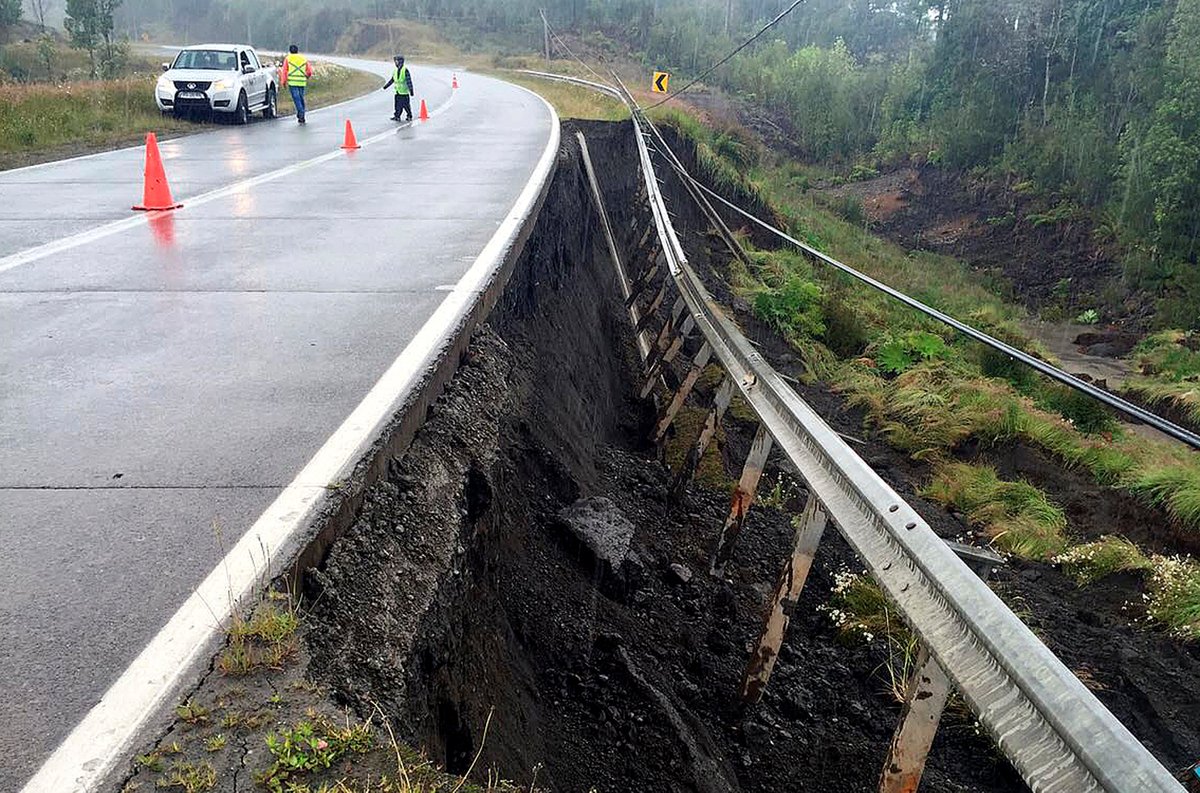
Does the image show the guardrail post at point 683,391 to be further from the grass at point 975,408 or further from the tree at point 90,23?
the tree at point 90,23

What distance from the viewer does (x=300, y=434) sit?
173 inches

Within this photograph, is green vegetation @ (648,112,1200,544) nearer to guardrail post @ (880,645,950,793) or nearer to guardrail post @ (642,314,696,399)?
guardrail post @ (642,314,696,399)

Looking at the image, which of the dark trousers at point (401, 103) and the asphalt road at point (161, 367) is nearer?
the asphalt road at point (161, 367)

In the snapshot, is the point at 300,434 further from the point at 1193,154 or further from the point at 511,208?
the point at 1193,154

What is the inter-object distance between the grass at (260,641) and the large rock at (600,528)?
2479mm

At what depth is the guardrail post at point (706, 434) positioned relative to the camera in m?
6.52

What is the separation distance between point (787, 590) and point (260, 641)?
2.36 m

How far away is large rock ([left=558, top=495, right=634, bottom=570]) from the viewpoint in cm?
523

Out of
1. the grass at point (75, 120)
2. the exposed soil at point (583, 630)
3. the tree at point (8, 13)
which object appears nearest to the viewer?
the exposed soil at point (583, 630)

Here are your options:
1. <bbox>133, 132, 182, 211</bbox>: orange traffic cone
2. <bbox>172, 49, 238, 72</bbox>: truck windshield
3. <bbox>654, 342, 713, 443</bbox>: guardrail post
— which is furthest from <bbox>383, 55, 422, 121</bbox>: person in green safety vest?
<bbox>654, 342, 713, 443</bbox>: guardrail post

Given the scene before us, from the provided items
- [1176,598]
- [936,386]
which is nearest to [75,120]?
[936,386]

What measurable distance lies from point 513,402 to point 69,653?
3.32 m

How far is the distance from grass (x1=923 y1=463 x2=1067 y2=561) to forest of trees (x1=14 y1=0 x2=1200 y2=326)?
67.9 feet

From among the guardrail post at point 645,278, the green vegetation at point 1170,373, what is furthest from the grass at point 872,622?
the green vegetation at point 1170,373
